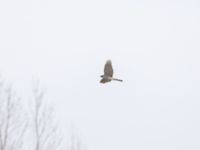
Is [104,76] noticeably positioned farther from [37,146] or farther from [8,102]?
[8,102]

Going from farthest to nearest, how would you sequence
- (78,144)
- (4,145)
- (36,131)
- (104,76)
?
(78,144), (36,131), (4,145), (104,76)

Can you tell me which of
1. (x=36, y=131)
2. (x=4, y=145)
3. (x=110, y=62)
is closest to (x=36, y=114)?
(x=36, y=131)

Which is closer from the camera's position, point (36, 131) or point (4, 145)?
point (4, 145)

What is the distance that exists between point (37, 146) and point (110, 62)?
2114cm

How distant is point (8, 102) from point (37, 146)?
3.00 meters

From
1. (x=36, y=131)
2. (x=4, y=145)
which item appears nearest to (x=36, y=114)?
(x=36, y=131)

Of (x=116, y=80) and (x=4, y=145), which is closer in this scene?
(x=116, y=80)

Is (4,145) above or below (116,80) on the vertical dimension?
below

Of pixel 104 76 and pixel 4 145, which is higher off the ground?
pixel 104 76

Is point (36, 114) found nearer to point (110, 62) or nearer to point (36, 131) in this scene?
point (36, 131)

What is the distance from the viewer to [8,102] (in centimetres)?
2911

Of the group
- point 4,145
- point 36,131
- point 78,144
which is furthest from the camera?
point 78,144

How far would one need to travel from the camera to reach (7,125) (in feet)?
88.4

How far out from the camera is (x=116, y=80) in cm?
630
